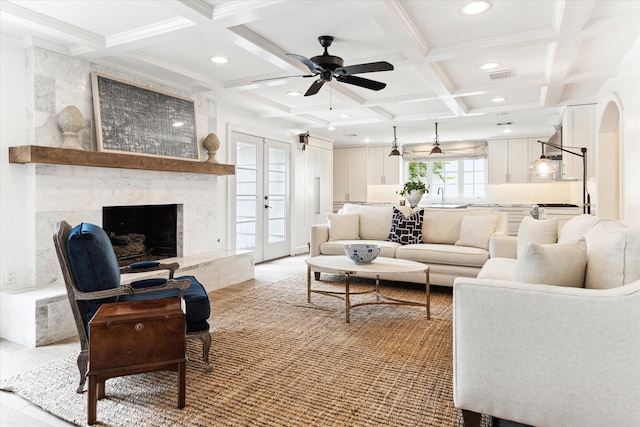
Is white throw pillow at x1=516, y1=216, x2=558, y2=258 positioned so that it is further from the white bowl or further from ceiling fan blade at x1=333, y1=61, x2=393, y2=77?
ceiling fan blade at x1=333, y1=61, x2=393, y2=77

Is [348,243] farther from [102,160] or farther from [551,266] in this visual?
[551,266]

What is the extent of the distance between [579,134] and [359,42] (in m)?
3.80

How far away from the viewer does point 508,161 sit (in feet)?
27.6

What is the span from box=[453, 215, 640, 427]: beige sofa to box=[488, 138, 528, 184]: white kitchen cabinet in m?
7.01

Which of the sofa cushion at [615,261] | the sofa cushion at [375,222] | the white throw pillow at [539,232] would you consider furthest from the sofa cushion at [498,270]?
the sofa cushion at [375,222]

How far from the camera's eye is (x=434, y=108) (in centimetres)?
604

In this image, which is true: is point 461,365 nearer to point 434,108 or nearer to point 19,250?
point 19,250

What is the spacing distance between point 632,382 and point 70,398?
2.57m

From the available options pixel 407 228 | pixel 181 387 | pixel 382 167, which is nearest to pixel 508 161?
pixel 382 167

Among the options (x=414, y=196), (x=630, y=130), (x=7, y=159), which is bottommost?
(x=414, y=196)

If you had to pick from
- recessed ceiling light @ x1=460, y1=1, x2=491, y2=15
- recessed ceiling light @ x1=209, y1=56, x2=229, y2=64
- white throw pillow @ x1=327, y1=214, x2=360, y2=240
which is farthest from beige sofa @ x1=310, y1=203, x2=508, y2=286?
recessed ceiling light @ x1=460, y1=1, x2=491, y2=15

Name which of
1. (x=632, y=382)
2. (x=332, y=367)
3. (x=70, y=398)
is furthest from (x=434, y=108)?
(x=70, y=398)

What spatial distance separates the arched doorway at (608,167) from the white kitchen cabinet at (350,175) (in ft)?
17.0

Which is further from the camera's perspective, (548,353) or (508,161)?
(508,161)
